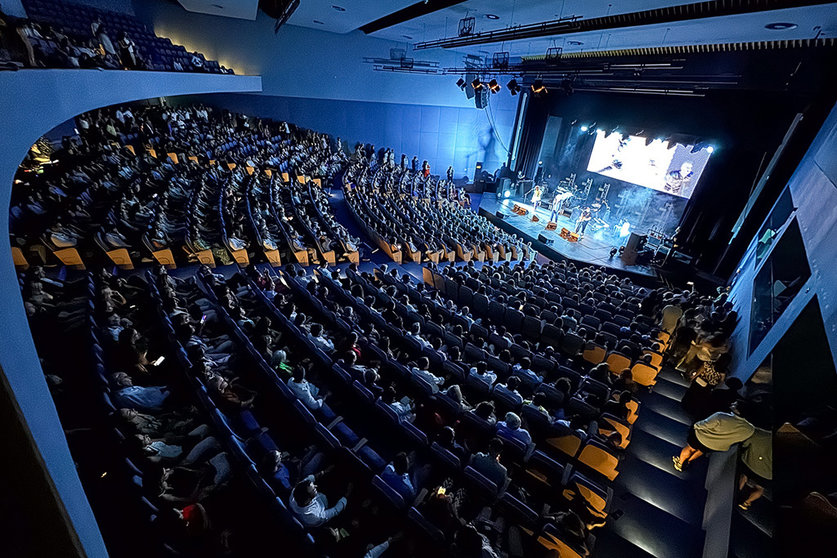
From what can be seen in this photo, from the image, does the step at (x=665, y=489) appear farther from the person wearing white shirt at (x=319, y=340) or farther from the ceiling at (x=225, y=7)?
the ceiling at (x=225, y=7)

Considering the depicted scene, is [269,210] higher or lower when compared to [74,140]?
lower

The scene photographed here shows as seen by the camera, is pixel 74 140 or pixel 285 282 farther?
pixel 74 140

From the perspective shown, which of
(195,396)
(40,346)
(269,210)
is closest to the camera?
(195,396)

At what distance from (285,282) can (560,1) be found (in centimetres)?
835

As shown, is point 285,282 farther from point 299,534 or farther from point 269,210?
point 299,534

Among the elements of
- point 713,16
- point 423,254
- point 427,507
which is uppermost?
point 713,16

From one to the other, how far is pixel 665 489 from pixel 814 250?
12.8ft

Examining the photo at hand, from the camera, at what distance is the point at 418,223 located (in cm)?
1103

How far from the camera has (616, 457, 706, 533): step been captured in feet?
12.1

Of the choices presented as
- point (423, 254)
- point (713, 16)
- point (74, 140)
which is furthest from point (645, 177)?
point (74, 140)

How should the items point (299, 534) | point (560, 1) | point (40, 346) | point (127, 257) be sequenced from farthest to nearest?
point (560, 1), point (127, 257), point (40, 346), point (299, 534)

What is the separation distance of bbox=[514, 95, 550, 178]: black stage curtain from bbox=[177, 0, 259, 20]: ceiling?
12.6m

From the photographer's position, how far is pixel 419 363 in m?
4.44

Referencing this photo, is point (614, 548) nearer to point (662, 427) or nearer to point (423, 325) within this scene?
point (662, 427)
